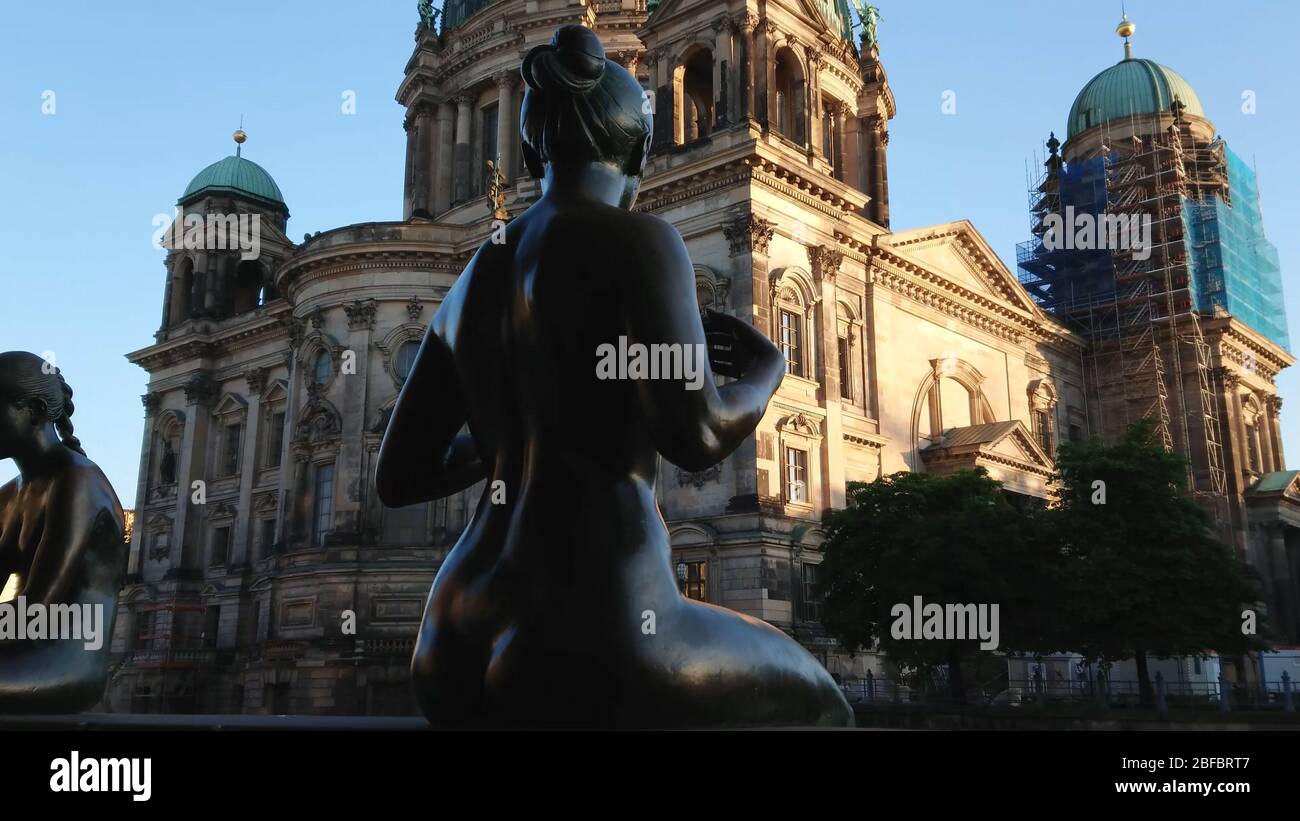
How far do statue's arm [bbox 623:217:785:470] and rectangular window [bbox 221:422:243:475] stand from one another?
5183 centimetres

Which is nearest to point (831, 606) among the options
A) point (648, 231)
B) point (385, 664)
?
point (385, 664)

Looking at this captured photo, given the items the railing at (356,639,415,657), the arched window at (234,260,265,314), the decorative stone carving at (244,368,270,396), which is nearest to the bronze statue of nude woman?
the railing at (356,639,415,657)

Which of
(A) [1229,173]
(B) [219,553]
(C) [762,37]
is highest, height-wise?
(A) [1229,173]

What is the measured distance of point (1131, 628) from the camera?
26.1m

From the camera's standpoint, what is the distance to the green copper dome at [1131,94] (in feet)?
187

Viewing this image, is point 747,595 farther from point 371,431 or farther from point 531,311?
point 531,311

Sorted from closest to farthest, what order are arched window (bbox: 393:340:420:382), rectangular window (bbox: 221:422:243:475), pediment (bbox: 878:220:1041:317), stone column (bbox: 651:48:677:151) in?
stone column (bbox: 651:48:677:151)
pediment (bbox: 878:220:1041:317)
arched window (bbox: 393:340:420:382)
rectangular window (bbox: 221:422:243:475)

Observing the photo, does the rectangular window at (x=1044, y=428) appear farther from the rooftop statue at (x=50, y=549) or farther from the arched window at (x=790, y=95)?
the rooftop statue at (x=50, y=549)

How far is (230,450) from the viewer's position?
52.6 m

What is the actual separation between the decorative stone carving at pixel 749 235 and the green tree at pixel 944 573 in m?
9.09

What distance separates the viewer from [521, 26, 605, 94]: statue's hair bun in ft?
12.5

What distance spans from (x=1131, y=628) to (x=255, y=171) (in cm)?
5028

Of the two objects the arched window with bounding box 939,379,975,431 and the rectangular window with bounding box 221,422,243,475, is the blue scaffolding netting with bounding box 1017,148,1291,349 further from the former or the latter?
the rectangular window with bounding box 221,422,243,475
